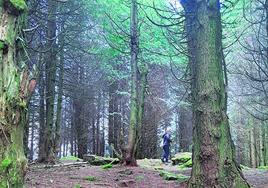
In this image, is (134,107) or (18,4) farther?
(134,107)

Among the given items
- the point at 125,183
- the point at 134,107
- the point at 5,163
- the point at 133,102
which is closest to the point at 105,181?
the point at 125,183

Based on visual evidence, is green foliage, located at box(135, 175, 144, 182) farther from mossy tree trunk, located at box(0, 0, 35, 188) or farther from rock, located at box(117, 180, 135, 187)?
mossy tree trunk, located at box(0, 0, 35, 188)

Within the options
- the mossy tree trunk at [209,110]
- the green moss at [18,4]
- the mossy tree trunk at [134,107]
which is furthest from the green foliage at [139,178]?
the green moss at [18,4]

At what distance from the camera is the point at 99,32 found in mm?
17500

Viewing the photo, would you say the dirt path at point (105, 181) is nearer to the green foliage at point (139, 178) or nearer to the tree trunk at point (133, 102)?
the green foliage at point (139, 178)

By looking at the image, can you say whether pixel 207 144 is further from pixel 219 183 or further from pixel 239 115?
pixel 239 115

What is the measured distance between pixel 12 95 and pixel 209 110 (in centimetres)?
371

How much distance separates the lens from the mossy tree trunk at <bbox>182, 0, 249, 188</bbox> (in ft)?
19.0

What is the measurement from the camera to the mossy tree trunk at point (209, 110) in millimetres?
5797

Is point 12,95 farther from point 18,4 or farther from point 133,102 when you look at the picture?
point 133,102

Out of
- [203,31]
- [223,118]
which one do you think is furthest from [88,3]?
[223,118]

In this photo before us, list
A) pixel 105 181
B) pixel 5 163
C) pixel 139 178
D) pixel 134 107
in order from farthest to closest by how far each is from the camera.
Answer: pixel 134 107, pixel 139 178, pixel 105 181, pixel 5 163

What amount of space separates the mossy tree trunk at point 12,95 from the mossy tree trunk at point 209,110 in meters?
3.41

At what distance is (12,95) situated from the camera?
349 cm
